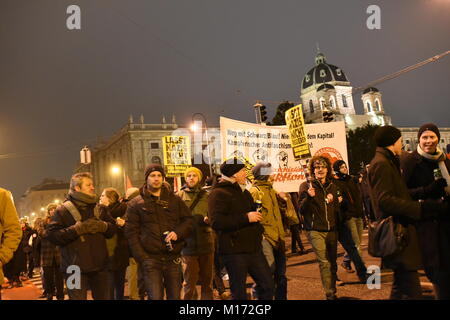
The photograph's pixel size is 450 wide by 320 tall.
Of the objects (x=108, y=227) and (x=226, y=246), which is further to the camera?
(x=108, y=227)

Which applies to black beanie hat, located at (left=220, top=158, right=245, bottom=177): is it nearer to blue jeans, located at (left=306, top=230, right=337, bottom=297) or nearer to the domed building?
blue jeans, located at (left=306, top=230, right=337, bottom=297)

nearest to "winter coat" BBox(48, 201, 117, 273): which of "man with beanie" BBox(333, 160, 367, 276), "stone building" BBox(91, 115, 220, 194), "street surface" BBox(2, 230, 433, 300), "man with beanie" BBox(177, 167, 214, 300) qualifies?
"man with beanie" BBox(177, 167, 214, 300)

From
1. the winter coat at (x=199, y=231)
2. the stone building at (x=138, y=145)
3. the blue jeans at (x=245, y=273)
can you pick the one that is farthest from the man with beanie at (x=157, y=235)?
the stone building at (x=138, y=145)

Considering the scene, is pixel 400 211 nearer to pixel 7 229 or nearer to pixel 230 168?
pixel 230 168

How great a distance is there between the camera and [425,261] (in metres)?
4.25

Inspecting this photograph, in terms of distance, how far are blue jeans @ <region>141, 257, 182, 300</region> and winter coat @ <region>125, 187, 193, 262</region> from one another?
2.6 inches

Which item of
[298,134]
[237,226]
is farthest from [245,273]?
[298,134]

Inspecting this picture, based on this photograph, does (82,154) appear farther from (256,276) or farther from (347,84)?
(347,84)

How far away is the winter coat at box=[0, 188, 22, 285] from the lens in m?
4.43

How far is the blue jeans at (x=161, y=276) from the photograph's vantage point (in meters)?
5.09
